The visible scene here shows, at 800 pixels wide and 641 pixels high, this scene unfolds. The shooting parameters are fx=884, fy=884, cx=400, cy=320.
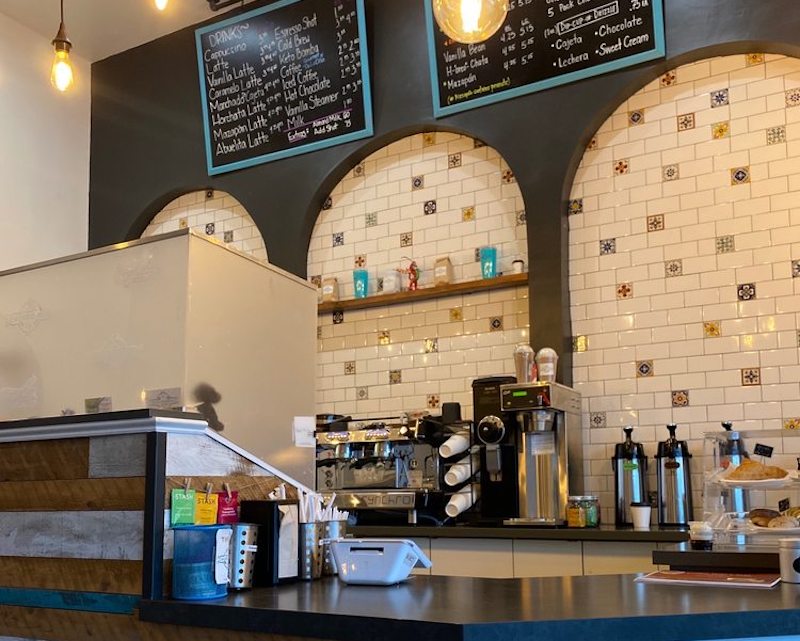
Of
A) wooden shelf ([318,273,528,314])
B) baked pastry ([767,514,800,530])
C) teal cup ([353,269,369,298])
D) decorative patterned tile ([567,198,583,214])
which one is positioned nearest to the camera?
baked pastry ([767,514,800,530])

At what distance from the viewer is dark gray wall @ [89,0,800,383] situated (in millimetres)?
4121

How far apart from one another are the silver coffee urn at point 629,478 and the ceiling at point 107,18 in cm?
382

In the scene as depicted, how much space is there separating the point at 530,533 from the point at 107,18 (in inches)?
172

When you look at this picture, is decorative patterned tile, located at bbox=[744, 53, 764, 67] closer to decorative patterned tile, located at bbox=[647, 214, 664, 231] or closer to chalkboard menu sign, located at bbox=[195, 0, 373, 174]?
decorative patterned tile, located at bbox=[647, 214, 664, 231]

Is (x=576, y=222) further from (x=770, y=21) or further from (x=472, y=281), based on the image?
(x=770, y=21)

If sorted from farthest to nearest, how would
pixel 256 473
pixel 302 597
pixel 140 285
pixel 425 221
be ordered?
1. pixel 425 221
2. pixel 140 285
3. pixel 256 473
4. pixel 302 597

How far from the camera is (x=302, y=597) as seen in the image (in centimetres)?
181

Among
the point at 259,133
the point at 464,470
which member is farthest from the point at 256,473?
the point at 259,133

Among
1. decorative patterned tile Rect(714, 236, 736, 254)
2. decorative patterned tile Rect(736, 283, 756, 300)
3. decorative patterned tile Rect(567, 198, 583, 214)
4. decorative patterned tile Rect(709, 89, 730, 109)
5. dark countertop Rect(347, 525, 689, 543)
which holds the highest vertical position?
decorative patterned tile Rect(709, 89, 730, 109)

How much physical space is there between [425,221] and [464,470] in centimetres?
151

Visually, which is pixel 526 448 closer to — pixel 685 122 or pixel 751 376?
pixel 751 376


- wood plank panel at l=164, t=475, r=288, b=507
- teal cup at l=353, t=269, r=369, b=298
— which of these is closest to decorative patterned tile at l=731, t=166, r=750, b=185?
teal cup at l=353, t=269, r=369, b=298

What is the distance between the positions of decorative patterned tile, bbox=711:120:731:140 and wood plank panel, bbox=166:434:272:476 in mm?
2901

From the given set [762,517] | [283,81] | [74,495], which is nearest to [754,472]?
[762,517]
